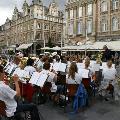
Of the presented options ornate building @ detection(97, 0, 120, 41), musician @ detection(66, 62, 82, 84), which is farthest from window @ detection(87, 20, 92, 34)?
musician @ detection(66, 62, 82, 84)

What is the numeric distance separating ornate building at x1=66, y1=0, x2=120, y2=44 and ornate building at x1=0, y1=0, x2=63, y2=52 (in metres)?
18.7

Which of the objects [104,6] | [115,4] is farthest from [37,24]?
[115,4]

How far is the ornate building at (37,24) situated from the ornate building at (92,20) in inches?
737

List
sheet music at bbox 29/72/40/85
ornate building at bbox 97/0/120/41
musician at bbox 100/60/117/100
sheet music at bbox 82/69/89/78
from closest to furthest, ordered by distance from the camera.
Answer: sheet music at bbox 29/72/40/85 → sheet music at bbox 82/69/89/78 → musician at bbox 100/60/117/100 → ornate building at bbox 97/0/120/41

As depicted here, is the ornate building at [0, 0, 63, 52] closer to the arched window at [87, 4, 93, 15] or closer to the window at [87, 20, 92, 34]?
the window at [87, 20, 92, 34]

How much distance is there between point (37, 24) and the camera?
70.8m

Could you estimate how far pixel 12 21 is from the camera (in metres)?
86.9

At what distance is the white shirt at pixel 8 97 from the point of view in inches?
251

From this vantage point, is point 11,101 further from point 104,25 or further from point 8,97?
point 104,25

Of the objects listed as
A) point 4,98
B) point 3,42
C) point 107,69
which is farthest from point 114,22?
point 3,42

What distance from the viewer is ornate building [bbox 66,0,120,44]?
41531mm

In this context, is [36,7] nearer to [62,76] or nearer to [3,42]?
[3,42]

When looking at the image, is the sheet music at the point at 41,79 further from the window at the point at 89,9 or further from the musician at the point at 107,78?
the window at the point at 89,9

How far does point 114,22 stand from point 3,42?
61240 mm
